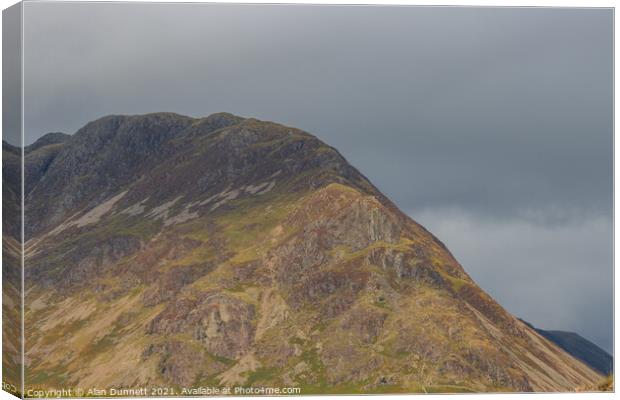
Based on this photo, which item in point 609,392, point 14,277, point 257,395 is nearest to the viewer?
point 14,277

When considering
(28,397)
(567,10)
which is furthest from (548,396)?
(28,397)

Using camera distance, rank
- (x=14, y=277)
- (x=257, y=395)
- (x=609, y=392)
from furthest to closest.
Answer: (x=257, y=395) < (x=609, y=392) < (x=14, y=277)

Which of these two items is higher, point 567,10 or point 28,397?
point 567,10

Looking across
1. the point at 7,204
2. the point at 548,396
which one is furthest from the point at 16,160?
the point at 548,396

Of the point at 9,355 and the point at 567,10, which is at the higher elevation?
the point at 567,10

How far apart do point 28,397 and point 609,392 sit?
269ft

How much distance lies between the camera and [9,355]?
532 ft

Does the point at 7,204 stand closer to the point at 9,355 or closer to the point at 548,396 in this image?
the point at 9,355

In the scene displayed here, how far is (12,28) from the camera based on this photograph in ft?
542

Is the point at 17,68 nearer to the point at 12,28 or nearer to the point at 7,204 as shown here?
the point at 12,28

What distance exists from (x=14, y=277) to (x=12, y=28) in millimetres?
33410

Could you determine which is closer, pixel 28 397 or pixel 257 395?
pixel 28 397

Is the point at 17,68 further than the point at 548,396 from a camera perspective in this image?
No

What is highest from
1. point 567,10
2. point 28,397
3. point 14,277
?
point 567,10
